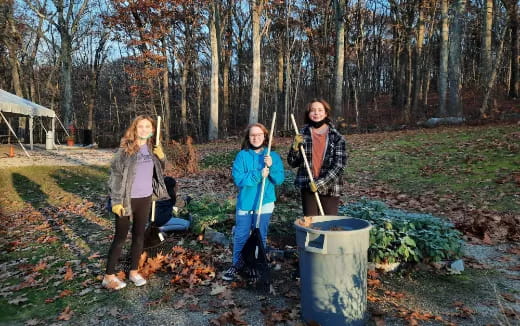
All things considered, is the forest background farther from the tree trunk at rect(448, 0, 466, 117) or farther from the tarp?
the tarp

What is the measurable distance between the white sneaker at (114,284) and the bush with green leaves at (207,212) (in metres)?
1.81

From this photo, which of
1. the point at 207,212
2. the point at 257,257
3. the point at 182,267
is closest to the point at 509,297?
the point at 257,257

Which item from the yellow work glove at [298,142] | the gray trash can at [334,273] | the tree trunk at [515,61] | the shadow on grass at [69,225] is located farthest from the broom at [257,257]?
the tree trunk at [515,61]

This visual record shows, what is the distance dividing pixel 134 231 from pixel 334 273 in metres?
2.41

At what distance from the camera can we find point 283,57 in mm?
29344

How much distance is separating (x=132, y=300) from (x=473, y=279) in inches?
150

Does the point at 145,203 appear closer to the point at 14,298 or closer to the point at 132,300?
the point at 132,300

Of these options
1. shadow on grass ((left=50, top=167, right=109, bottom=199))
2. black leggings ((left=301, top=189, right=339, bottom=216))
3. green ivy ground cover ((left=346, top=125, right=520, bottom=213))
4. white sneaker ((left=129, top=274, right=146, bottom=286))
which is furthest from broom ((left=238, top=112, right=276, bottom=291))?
shadow on grass ((left=50, top=167, right=109, bottom=199))

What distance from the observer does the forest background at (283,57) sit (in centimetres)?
1928

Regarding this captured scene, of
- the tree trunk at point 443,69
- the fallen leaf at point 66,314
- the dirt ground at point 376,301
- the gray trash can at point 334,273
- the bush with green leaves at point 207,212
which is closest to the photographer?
the gray trash can at point 334,273

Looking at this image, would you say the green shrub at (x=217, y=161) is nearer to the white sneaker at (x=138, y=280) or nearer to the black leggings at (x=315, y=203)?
the white sneaker at (x=138, y=280)

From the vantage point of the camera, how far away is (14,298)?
164 inches

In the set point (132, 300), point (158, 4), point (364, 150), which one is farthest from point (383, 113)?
point (132, 300)

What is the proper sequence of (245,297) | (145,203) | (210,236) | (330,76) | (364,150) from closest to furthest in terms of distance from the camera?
1. (245,297)
2. (145,203)
3. (210,236)
4. (364,150)
5. (330,76)
